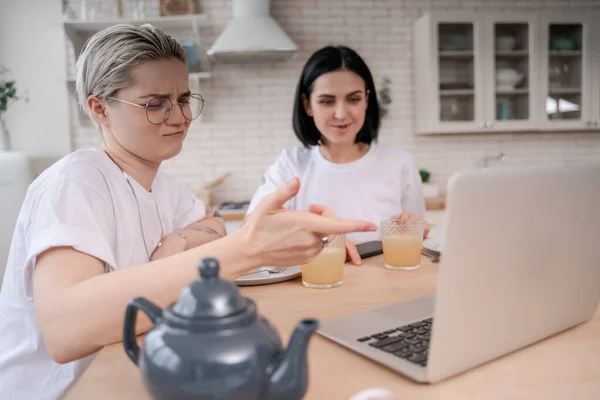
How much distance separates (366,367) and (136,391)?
0.33m

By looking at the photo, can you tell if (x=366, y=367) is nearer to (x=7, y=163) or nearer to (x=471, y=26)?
(x=7, y=163)

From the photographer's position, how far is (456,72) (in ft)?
12.8

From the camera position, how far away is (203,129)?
13.0 ft

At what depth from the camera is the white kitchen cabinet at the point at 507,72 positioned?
12.6 ft

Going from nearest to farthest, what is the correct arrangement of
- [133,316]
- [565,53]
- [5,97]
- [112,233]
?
1. [133,316]
2. [112,233]
3. [5,97]
4. [565,53]

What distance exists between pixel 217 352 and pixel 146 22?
354cm

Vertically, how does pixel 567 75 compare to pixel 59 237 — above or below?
above

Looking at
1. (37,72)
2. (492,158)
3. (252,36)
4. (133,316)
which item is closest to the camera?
(133,316)

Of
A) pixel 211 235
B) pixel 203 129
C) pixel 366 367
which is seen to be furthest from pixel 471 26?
pixel 366 367

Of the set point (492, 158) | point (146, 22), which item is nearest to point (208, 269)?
point (146, 22)

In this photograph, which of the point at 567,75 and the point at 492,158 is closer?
the point at 567,75

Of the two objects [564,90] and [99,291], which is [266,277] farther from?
[564,90]

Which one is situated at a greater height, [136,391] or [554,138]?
[554,138]

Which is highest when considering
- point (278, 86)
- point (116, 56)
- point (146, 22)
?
point (146, 22)
